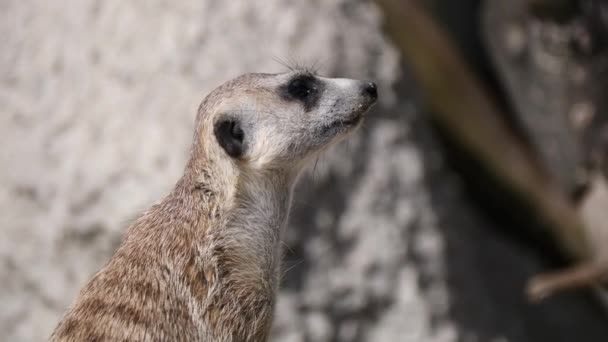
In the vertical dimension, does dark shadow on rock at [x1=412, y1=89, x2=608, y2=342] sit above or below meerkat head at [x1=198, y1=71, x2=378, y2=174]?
below

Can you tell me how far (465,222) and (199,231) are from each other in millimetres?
2034

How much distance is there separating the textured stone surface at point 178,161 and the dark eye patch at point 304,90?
1.24 m

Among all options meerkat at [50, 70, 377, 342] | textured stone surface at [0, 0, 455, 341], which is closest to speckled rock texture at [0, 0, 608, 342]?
textured stone surface at [0, 0, 455, 341]

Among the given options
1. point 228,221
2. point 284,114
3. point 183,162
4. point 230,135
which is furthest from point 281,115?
point 183,162

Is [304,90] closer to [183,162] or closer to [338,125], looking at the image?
[338,125]

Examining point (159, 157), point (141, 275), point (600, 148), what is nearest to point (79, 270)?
point (159, 157)

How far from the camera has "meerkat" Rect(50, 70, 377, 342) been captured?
5.58 feet

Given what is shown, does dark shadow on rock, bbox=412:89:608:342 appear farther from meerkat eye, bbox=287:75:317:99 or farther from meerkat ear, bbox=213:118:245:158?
meerkat ear, bbox=213:118:245:158

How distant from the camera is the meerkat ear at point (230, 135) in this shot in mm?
1779

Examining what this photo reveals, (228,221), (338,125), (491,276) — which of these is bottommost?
(491,276)

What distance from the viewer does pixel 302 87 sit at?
6.09ft

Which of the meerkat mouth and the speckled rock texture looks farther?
the speckled rock texture

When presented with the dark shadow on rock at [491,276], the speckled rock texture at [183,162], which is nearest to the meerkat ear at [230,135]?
the speckled rock texture at [183,162]

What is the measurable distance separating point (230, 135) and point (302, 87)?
19cm
